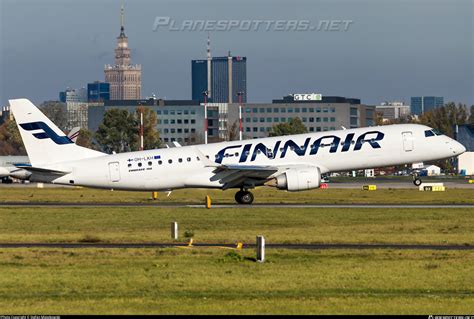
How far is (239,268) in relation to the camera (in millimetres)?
30812

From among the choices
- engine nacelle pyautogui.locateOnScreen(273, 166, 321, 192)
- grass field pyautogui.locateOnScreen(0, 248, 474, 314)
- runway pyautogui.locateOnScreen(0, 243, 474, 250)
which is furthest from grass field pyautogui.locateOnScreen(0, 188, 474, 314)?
engine nacelle pyautogui.locateOnScreen(273, 166, 321, 192)

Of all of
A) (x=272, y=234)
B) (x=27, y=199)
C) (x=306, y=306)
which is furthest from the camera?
(x=27, y=199)

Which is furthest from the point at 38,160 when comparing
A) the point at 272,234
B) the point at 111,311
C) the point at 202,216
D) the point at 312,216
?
Answer: the point at 111,311

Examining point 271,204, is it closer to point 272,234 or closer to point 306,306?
point 272,234

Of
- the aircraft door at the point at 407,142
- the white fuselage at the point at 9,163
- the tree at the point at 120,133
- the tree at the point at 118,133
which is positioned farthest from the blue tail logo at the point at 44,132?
the tree at the point at 118,133

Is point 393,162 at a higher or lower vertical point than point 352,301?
Result: higher

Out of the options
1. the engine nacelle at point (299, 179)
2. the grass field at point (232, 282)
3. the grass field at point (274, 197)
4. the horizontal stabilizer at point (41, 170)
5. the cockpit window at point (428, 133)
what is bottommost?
the grass field at point (232, 282)

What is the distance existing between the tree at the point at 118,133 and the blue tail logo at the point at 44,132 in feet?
370

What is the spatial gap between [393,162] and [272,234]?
20.8 m

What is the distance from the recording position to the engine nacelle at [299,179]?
58438mm

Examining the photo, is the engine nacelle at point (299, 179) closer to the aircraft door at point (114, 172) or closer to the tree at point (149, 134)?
the aircraft door at point (114, 172)

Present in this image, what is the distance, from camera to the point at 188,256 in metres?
33.9

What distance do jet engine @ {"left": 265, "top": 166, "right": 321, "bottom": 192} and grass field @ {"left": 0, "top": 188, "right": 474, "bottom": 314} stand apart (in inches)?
189

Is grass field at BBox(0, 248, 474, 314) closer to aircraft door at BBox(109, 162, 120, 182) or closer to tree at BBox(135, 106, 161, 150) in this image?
aircraft door at BBox(109, 162, 120, 182)
